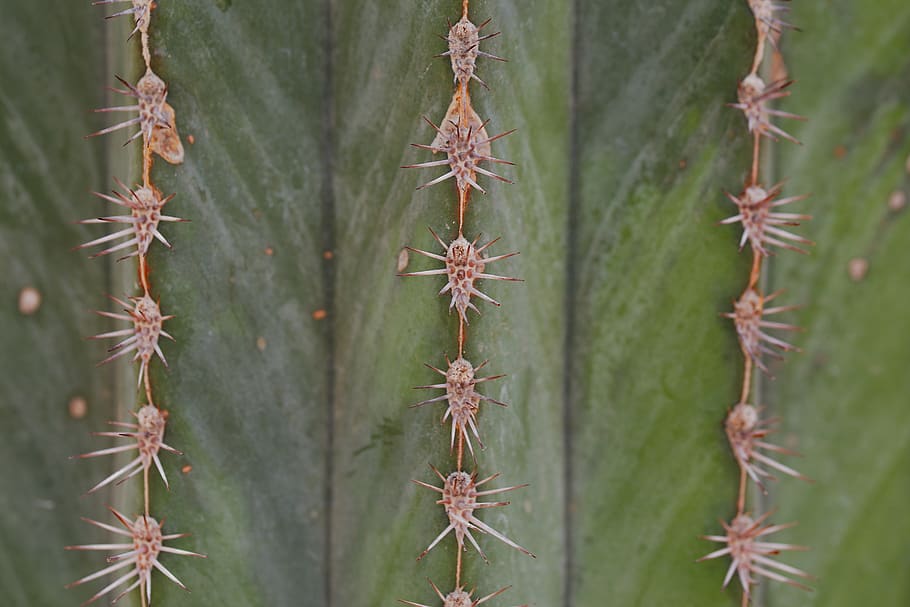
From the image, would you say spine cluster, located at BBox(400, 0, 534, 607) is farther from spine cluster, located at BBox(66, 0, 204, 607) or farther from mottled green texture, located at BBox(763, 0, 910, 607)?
mottled green texture, located at BBox(763, 0, 910, 607)

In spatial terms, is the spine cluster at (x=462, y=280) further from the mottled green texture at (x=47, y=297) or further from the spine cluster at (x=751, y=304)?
the mottled green texture at (x=47, y=297)

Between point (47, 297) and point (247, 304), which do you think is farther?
point (47, 297)

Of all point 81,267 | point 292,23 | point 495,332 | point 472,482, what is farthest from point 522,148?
point 81,267

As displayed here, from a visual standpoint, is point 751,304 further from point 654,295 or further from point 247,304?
point 247,304

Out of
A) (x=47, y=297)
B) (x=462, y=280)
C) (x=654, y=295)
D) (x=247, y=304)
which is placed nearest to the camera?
(x=462, y=280)

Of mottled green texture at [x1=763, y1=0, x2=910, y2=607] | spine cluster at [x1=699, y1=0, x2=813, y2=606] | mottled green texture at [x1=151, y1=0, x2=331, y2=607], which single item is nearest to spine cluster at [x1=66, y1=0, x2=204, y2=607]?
mottled green texture at [x1=151, y1=0, x2=331, y2=607]

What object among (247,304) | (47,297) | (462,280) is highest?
(462,280)

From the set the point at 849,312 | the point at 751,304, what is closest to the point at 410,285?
the point at 751,304

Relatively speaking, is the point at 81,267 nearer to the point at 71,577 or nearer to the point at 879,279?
the point at 71,577
